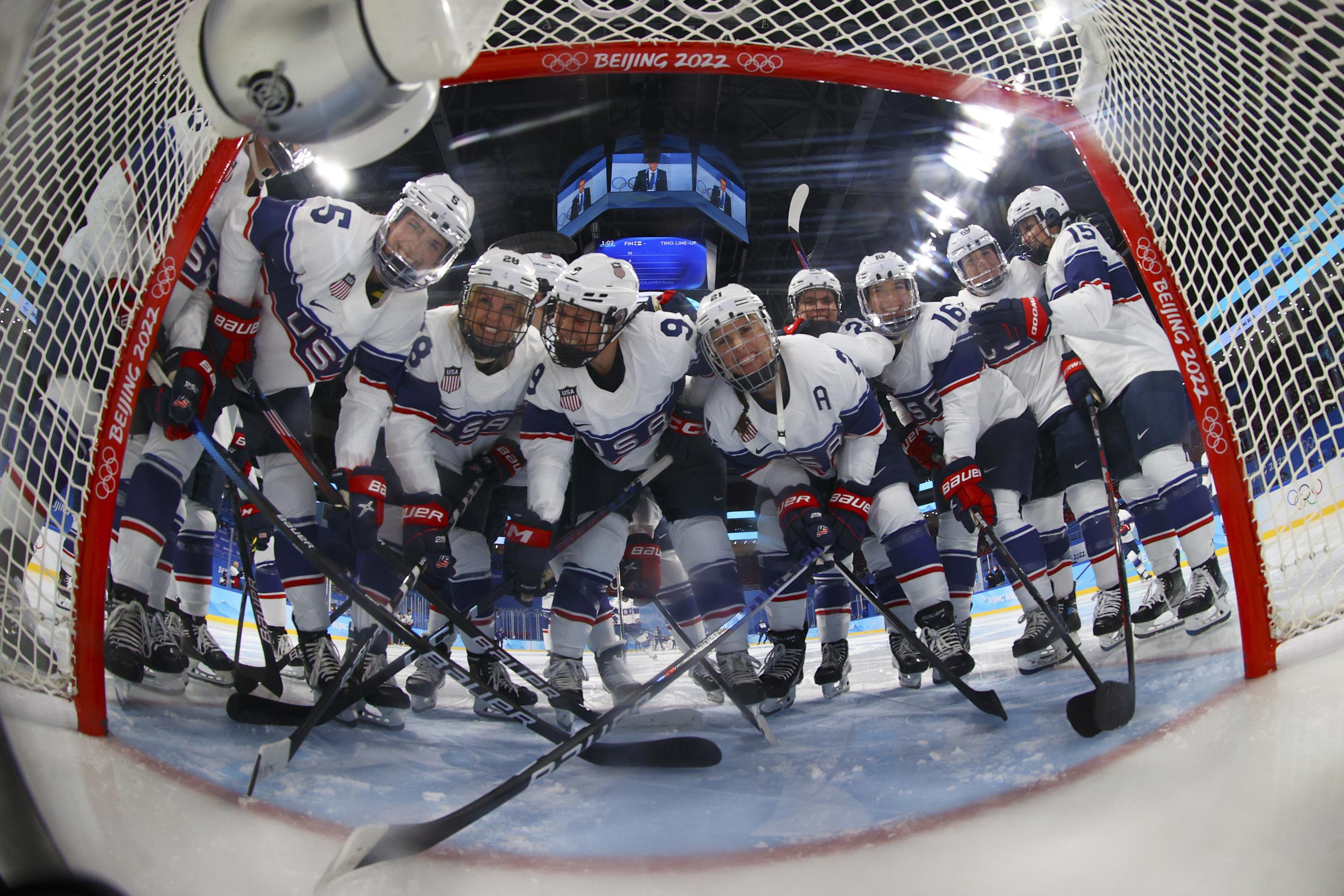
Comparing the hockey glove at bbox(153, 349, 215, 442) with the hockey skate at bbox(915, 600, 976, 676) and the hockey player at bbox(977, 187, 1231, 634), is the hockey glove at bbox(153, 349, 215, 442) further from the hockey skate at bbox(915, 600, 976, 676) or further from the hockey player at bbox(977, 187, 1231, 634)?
the hockey player at bbox(977, 187, 1231, 634)

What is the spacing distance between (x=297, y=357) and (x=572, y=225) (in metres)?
0.85

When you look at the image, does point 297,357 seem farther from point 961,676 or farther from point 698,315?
point 961,676

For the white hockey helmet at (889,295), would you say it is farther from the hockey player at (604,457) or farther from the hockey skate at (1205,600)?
the hockey skate at (1205,600)

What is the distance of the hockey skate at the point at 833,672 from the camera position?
2367mm

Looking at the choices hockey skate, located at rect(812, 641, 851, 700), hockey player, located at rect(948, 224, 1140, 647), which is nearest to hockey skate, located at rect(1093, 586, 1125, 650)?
hockey player, located at rect(948, 224, 1140, 647)

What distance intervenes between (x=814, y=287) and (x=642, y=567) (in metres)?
1.29

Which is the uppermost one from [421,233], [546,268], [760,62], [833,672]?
[760,62]

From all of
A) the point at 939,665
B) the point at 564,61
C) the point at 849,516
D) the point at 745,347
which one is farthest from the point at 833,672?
the point at 564,61

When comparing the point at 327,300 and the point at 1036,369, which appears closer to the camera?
the point at 327,300

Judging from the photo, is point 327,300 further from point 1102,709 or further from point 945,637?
point 1102,709

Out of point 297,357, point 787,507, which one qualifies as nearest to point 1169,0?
point 787,507

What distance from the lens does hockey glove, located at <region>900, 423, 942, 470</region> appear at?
8.64 ft

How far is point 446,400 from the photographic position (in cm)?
206

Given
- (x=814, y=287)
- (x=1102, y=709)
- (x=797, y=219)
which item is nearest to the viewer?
(x=1102, y=709)
